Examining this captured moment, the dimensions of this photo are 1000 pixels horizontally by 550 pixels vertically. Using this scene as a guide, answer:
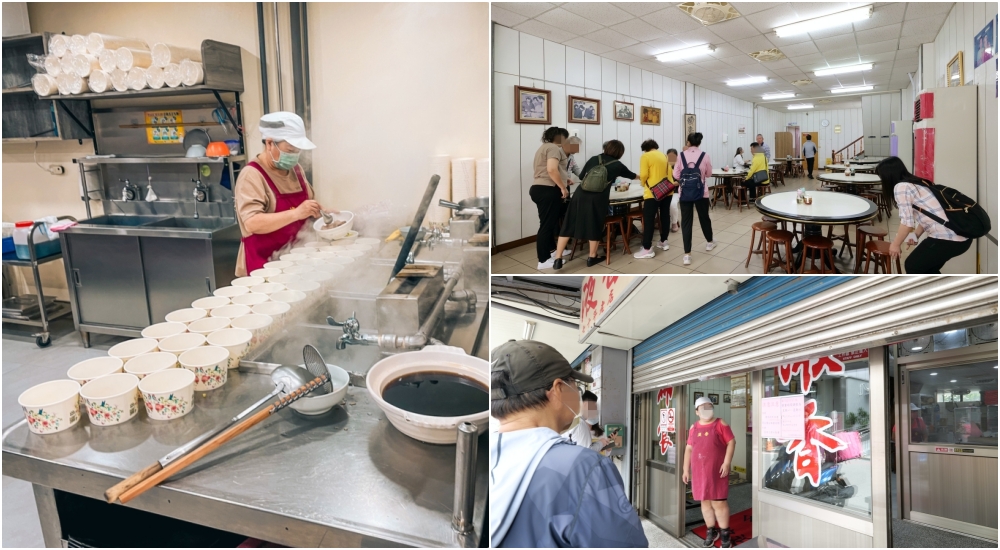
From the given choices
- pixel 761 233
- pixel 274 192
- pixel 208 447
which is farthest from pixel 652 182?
pixel 208 447

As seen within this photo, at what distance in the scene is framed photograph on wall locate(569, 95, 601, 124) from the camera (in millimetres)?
2008

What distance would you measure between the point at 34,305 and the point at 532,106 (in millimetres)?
2437

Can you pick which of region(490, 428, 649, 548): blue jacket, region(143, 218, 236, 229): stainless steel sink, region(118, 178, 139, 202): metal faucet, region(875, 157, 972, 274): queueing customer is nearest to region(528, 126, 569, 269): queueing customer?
region(490, 428, 649, 548): blue jacket

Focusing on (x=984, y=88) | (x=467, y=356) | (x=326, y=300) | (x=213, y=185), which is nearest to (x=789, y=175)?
(x=984, y=88)

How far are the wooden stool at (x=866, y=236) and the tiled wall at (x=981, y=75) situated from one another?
9.3 inches

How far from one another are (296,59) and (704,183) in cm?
171

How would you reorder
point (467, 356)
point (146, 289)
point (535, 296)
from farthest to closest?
point (146, 289) → point (467, 356) → point (535, 296)

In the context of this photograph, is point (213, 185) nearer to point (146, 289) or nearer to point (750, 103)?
point (146, 289)

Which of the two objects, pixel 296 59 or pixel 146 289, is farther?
pixel 146 289

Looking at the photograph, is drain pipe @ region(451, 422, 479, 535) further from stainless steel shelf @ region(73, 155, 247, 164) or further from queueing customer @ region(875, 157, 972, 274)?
stainless steel shelf @ region(73, 155, 247, 164)

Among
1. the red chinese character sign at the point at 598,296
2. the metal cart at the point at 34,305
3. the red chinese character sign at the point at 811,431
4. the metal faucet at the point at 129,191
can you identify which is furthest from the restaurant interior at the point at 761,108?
the metal cart at the point at 34,305

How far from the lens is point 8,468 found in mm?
1457

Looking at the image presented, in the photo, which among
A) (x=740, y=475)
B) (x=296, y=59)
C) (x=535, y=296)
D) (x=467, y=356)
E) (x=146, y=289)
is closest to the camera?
(x=740, y=475)

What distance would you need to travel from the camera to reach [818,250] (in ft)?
4.95
